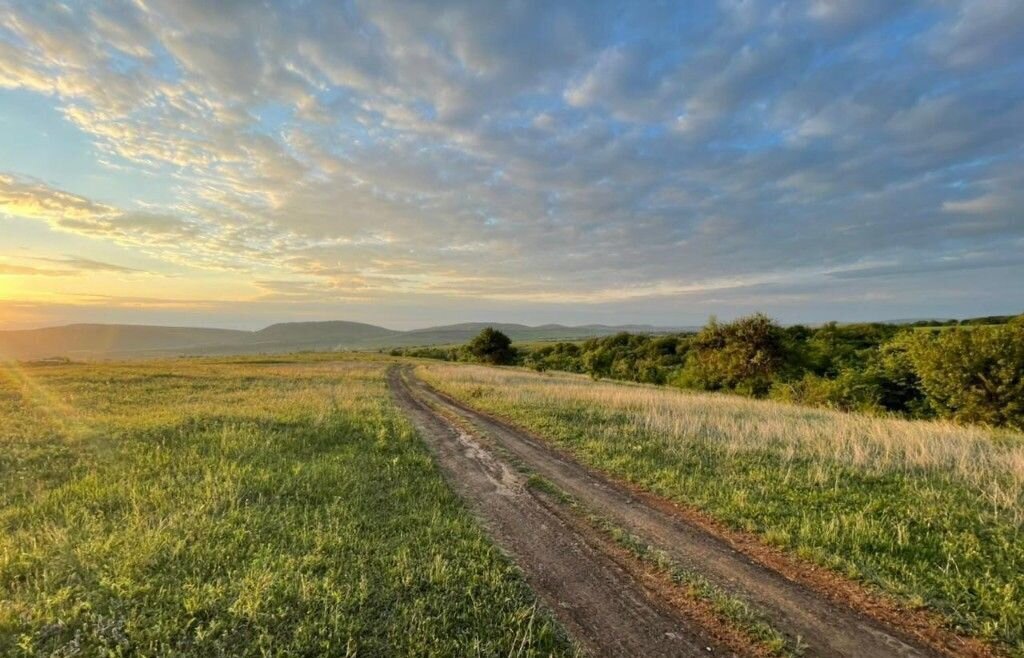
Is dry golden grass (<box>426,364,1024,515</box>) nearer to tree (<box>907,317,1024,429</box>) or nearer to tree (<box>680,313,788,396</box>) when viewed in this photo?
tree (<box>907,317,1024,429</box>)

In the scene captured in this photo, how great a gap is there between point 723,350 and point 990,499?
41747 millimetres

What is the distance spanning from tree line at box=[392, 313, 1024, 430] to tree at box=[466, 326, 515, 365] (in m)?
0.19

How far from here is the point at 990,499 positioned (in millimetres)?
7984

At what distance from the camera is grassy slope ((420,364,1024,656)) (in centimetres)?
577

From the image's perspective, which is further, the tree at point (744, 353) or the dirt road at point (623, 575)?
the tree at point (744, 353)

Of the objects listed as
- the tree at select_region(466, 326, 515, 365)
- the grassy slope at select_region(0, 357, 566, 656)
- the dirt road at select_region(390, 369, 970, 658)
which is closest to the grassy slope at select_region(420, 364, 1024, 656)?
the dirt road at select_region(390, 369, 970, 658)

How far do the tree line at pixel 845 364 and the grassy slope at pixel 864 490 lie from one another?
10465mm

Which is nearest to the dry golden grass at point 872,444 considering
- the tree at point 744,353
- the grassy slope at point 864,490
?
the grassy slope at point 864,490

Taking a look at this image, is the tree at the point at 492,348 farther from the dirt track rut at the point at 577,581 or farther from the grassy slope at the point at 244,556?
the dirt track rut at the point at 577,581

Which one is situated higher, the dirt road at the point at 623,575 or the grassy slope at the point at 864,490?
the grassy slope at the point at 864,490

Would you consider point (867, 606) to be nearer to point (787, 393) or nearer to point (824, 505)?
point (824, 505)

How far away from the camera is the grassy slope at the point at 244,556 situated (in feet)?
15.5

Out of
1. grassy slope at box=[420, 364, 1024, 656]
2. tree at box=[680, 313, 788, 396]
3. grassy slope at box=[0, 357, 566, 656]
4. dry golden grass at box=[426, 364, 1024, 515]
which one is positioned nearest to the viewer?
grassy slope at box=[0, 357, 566, 656]

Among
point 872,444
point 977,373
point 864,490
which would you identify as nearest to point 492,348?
point 977,373
